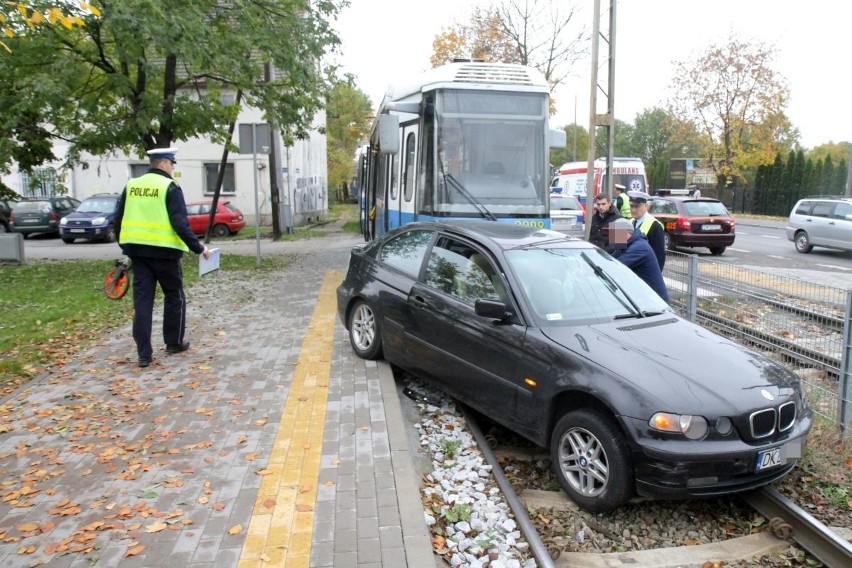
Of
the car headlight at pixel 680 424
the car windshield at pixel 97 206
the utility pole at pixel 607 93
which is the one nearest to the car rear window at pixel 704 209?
the utility pole at pixel 607 93

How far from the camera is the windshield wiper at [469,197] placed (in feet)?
30.5

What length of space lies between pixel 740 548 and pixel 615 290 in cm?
206

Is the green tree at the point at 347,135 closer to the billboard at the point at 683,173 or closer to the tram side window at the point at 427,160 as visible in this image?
the billboard at the point at 683,173

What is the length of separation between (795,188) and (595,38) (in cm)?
3501

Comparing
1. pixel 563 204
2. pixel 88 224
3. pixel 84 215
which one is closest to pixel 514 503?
pixel 563 204

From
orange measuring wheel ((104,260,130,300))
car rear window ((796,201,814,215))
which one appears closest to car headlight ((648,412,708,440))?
orange measuring wheel ((104,260,130,300))

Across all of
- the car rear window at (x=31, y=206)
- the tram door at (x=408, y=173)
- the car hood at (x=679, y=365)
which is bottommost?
the car hood at (x=679, y=365)

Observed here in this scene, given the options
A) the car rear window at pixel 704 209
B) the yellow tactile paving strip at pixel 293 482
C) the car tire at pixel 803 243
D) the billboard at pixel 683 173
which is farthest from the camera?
the billboard at pixel 683 173

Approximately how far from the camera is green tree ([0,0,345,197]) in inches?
474

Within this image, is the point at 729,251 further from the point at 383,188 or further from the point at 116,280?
the point at 116,280

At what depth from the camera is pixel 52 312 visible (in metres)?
9.45

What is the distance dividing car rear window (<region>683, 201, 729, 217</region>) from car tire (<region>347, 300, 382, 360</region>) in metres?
14.9

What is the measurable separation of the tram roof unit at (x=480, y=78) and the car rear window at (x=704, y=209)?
451 inches

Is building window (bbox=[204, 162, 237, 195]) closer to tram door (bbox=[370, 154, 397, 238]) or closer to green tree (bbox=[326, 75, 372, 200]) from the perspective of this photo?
tram door (bbox=[370, 154, 397, 238])
